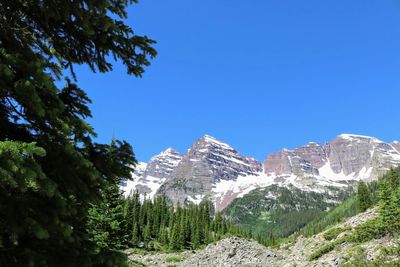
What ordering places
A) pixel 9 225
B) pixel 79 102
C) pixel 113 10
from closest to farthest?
pixel 9 225 → pixel 79 102 → pixel 113 10

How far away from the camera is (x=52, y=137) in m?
6.11

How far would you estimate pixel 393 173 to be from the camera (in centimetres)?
9812

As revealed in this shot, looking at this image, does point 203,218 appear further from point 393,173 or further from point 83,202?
point 83,202

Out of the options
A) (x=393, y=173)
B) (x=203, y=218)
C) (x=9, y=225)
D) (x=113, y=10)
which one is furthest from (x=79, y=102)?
(x=203, y=218)

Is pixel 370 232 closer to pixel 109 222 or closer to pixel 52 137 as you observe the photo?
pixel 109 222

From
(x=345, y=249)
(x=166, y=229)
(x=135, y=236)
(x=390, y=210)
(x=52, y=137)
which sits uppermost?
(x=166, y=229)

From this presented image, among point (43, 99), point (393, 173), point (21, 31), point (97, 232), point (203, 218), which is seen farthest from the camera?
point (203, 218)

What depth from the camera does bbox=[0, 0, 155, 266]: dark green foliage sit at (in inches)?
195

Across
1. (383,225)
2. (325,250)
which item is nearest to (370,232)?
(383,225)

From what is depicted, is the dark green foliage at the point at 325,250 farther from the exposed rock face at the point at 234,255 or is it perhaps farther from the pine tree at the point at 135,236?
the pine tree at the point at 135,236

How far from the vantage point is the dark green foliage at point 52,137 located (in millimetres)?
4941

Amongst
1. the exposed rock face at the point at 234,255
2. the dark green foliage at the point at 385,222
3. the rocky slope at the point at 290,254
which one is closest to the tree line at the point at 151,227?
the exposed rock face at the point at 234,255

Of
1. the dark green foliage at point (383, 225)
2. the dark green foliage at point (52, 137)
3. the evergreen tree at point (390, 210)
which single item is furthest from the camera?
the dark green foliage at point (383, 225)

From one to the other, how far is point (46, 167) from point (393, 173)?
107 m
